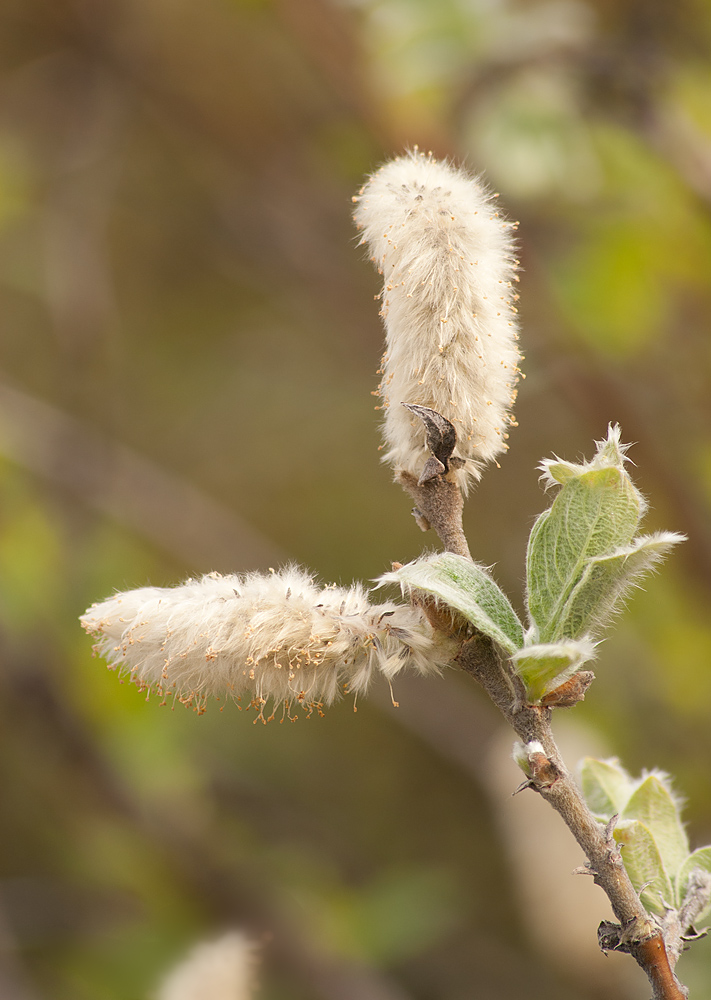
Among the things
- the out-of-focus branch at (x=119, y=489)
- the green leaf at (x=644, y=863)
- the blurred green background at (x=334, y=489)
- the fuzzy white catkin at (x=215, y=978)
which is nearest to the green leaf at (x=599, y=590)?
the green leaf at (x=644, y=863)

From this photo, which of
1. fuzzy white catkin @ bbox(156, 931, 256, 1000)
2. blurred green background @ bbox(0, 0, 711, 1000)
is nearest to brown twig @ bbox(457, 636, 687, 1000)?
fuzzy white catkin @ bbox(156, 931, 256, 1000)

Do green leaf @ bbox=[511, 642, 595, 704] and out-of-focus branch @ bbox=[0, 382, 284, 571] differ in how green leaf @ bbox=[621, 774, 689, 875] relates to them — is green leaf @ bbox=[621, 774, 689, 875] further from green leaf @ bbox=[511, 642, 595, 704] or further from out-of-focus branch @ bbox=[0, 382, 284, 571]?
out-of-focus branch @ bbox=[0, 382, 284, 571]

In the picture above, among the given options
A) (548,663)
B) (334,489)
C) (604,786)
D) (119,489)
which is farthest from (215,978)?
(334,489)

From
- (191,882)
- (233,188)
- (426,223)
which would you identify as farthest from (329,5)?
(191,882)

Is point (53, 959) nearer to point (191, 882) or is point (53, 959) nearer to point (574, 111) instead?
point (191, 882)

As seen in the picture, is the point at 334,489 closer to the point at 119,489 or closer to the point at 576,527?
the point at 119,489

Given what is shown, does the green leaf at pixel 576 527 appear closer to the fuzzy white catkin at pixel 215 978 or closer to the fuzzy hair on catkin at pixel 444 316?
the fuzzy hair on catkin at pixel 444 316
